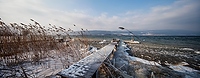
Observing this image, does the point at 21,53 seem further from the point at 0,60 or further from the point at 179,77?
the point at 179,77

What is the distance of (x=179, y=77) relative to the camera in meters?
3.14

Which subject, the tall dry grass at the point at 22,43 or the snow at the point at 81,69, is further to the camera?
the tall dry grass at the point at 22,43

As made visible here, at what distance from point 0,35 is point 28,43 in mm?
993

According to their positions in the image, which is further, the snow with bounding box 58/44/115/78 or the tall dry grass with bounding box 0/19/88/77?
the tall dry grass with bounding box 0/19/88/77

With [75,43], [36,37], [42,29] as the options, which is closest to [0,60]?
[36,37]

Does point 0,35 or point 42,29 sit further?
point 42,29

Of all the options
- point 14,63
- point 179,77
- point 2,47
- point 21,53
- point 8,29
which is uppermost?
point 8,29

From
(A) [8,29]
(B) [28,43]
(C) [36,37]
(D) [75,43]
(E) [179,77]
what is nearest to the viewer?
(E) [179,77]

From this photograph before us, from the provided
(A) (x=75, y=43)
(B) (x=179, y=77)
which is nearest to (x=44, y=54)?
(A) (x=75, y=43)

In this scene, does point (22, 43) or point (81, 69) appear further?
point (22, 43)

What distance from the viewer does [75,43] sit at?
736 centimetres

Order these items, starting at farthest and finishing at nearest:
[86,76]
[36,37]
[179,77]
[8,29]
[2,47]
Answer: [36,37] → [8,29] → [2,47] → [179,77] → [86,76]

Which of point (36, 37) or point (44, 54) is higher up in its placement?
point (36, 37)

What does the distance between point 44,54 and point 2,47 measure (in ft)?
5.20
